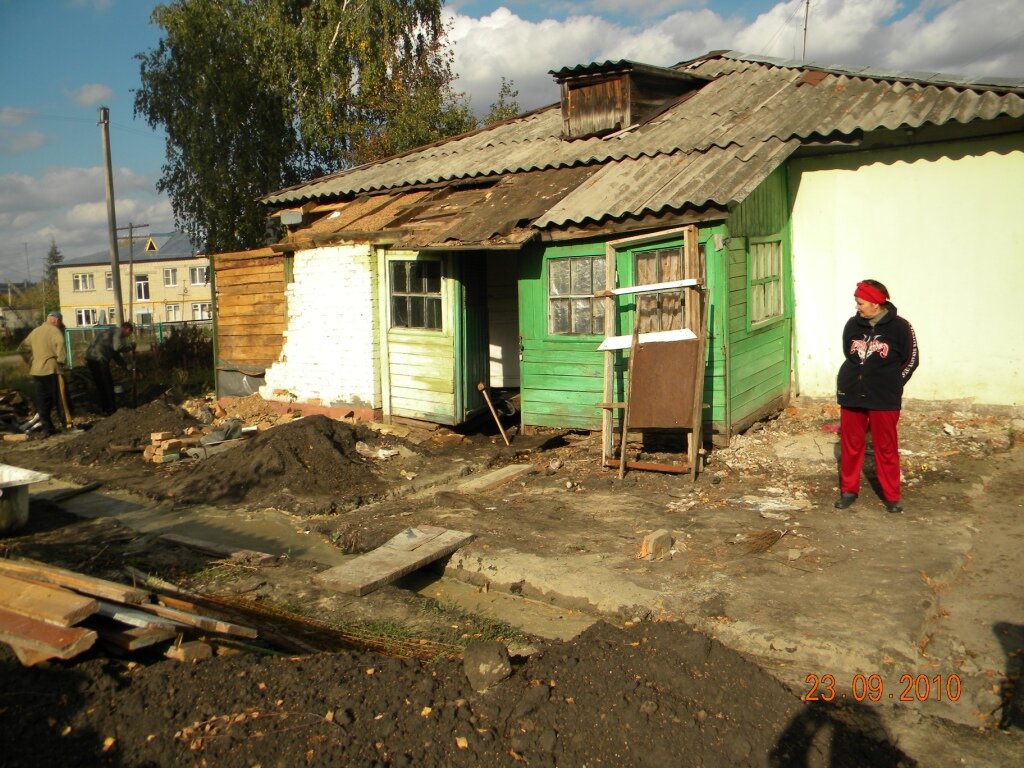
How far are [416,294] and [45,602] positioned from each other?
6.75m

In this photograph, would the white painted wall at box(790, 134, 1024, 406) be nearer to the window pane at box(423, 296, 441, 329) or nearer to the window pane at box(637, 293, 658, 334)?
the window pane at box(637, 293, 658, 334)

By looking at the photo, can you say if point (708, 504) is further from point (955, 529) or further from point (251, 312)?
point (251, 312)

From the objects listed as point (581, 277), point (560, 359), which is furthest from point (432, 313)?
point (581, 277)

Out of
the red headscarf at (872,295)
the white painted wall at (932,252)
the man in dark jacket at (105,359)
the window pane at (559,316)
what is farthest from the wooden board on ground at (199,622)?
the man in dark jacket at (105,359)

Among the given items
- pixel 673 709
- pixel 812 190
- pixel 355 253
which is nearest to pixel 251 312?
pixel 355 253

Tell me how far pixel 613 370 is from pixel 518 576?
3.15 metres

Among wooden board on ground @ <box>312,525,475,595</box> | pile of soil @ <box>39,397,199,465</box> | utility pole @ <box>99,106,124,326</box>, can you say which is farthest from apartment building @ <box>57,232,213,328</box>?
wooden board on ground @ <box>312,525,475,595</box>

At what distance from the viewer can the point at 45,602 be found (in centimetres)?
406

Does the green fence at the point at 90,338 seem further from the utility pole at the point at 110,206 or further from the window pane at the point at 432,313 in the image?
the window pane at the point at 432,313

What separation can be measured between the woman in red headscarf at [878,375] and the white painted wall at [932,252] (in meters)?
3.10

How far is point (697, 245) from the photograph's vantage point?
25.9ft

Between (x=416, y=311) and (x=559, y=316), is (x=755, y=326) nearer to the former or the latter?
(x=559, y=316)

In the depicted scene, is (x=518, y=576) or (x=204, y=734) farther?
(x=518, y=576)

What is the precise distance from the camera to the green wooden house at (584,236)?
8.25 meters
